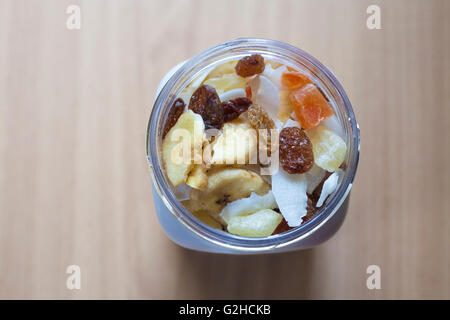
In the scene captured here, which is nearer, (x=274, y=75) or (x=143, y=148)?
(x=274, y=75)

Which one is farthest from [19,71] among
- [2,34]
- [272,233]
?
[272,233]

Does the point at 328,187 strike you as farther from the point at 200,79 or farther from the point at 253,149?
the point at 200,79

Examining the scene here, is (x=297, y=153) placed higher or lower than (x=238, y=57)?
lower

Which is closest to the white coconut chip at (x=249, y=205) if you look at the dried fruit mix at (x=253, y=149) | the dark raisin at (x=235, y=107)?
the dried fruit mix at (x=253, y=149)

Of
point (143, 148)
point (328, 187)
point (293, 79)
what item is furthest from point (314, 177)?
point (143, 148)

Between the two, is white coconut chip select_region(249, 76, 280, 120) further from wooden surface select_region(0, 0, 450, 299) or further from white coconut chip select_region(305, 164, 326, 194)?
wooden surface select_region(0, 0, 450, 299)

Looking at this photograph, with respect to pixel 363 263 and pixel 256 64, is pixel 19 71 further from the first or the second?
pixel 363 263
